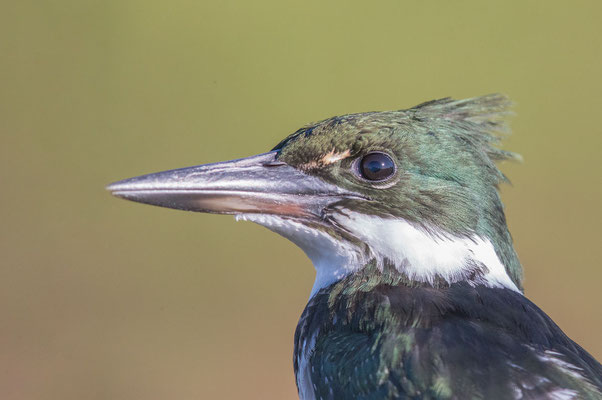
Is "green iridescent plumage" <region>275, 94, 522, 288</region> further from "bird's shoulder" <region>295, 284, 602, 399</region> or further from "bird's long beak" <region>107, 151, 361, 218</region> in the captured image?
"bird's shoulder" <region>295, 284, 602, 399</region>

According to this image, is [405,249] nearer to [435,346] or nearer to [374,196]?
[374,196]

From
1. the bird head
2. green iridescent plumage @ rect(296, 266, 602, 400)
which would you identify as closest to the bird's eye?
the bird head

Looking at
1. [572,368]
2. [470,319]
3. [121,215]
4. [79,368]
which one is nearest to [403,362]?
[470,319]

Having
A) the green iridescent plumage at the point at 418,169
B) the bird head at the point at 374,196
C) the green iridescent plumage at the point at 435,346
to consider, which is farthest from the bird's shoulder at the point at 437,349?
the green iridescent plumage at the point at 418,169

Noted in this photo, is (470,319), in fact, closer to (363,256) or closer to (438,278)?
(438,278)

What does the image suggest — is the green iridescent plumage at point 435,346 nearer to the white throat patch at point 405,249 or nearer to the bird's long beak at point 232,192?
the white throat patch at point 405,249

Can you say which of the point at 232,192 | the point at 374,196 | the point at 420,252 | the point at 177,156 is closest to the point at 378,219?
the point at 374,196
